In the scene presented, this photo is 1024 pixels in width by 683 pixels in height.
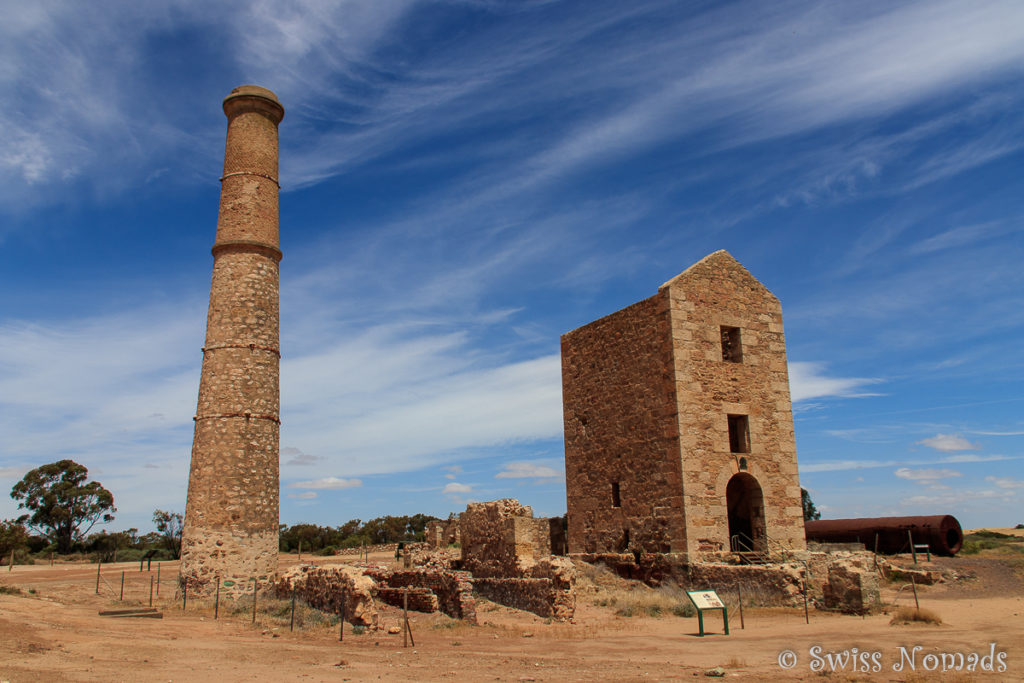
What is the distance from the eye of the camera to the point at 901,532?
73.5 ft

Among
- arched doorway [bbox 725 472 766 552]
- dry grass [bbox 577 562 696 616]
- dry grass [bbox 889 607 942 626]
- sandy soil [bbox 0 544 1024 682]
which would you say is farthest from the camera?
arched doorway [bbox 725 472 766 552]

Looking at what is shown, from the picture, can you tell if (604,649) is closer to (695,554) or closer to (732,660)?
(732,660)

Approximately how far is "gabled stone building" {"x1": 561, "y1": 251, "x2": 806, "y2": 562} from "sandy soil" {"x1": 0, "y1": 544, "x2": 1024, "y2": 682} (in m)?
2.97

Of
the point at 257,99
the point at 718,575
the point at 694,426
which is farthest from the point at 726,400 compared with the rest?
the point at 257,99

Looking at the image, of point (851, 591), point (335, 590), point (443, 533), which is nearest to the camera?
point (335, 590)

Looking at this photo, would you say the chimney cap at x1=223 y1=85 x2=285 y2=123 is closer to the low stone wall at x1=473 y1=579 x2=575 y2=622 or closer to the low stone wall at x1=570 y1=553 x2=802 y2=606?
the low stone wall at x1=473 y1=579 x2=575 y2=622

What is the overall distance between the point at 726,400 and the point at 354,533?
33.7 m

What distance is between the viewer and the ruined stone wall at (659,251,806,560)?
1551 centimetres

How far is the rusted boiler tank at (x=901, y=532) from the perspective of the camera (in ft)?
71.4

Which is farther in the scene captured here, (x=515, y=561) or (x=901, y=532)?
(x=901, y=532)

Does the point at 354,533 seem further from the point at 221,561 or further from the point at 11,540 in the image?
the point at 221,561

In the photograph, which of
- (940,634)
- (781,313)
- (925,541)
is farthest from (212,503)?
(925,541)

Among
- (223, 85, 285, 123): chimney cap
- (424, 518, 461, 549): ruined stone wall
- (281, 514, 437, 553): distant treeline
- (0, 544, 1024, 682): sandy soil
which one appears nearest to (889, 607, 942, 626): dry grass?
(0, 544, 1024, 682): sandy soil

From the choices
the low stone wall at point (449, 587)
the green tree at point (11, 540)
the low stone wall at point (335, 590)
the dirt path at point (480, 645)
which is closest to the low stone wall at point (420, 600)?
the low stone wall at point (449, 587)
